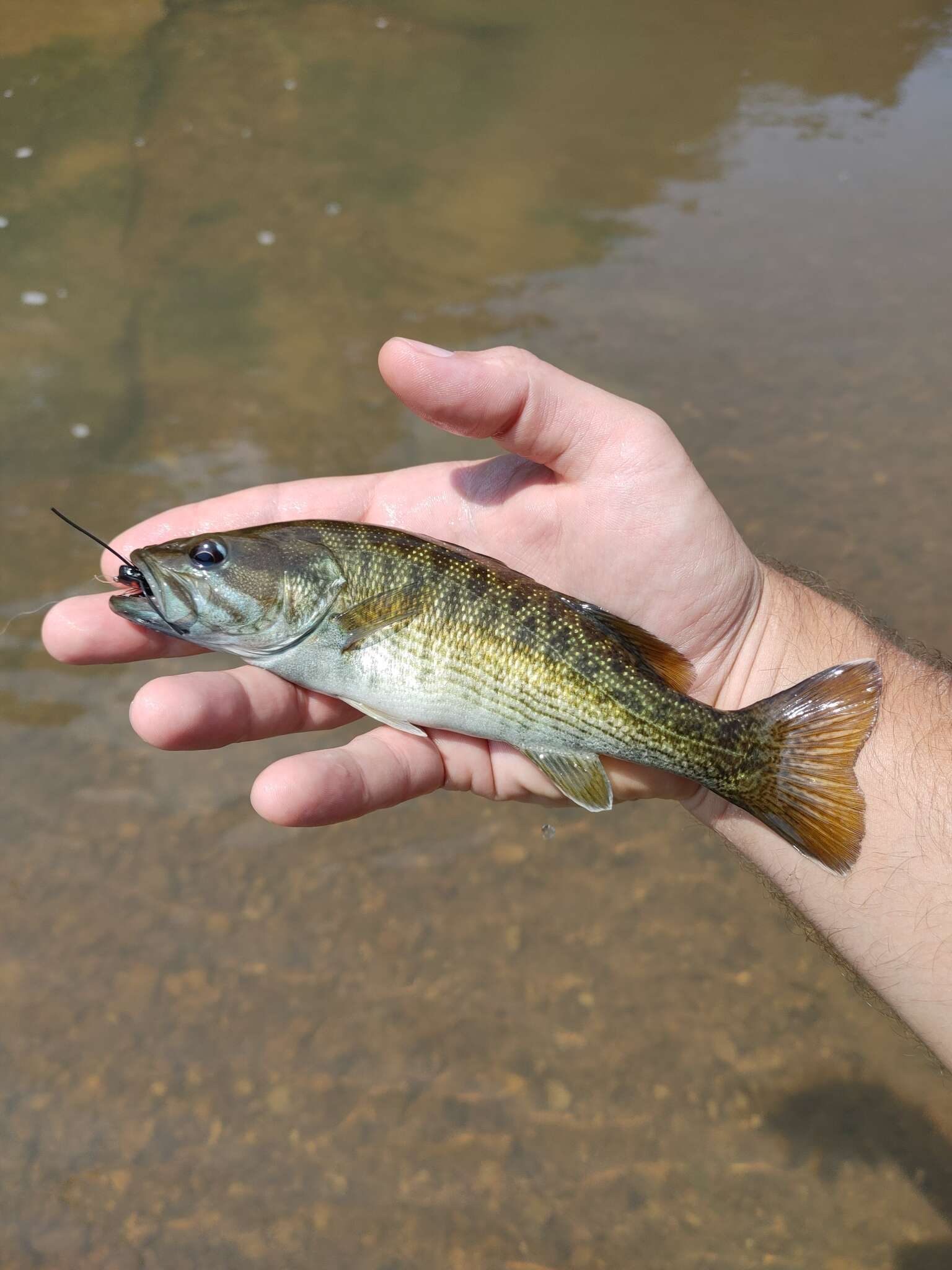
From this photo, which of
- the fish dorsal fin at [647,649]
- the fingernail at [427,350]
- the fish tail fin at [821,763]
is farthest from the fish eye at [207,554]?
the fish tail fin at [821,763]

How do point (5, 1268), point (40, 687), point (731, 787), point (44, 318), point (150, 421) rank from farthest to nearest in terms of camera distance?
1. point (44, 318)
2. point (150, 421)
3. point (40, 687)
4. point (5, 1268)
5. point (731, 787)

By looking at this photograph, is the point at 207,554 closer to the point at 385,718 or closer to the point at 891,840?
the point at 385,718

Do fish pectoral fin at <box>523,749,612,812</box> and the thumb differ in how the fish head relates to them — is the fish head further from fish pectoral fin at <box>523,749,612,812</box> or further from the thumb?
fish pectoral fin at <box>523,749,612,812</box>

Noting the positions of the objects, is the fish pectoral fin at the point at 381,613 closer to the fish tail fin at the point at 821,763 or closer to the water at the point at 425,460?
the fish tail fin at the point at 821,763

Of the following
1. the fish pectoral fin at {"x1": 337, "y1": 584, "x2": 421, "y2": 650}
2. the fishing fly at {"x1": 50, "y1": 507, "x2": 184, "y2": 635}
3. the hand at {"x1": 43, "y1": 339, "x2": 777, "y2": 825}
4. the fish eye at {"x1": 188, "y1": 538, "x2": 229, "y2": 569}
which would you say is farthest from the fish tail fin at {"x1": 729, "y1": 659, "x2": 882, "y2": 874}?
the fishing fly at {"x1": 50, "y1": 507, "x2": 184, "y2": 635}

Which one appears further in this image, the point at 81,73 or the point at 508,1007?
Answer: the point at 81,73

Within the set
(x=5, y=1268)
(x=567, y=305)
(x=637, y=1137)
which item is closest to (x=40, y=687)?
(x=5, y=1268)

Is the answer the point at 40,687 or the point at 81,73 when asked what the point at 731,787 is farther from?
the point at 81,73
